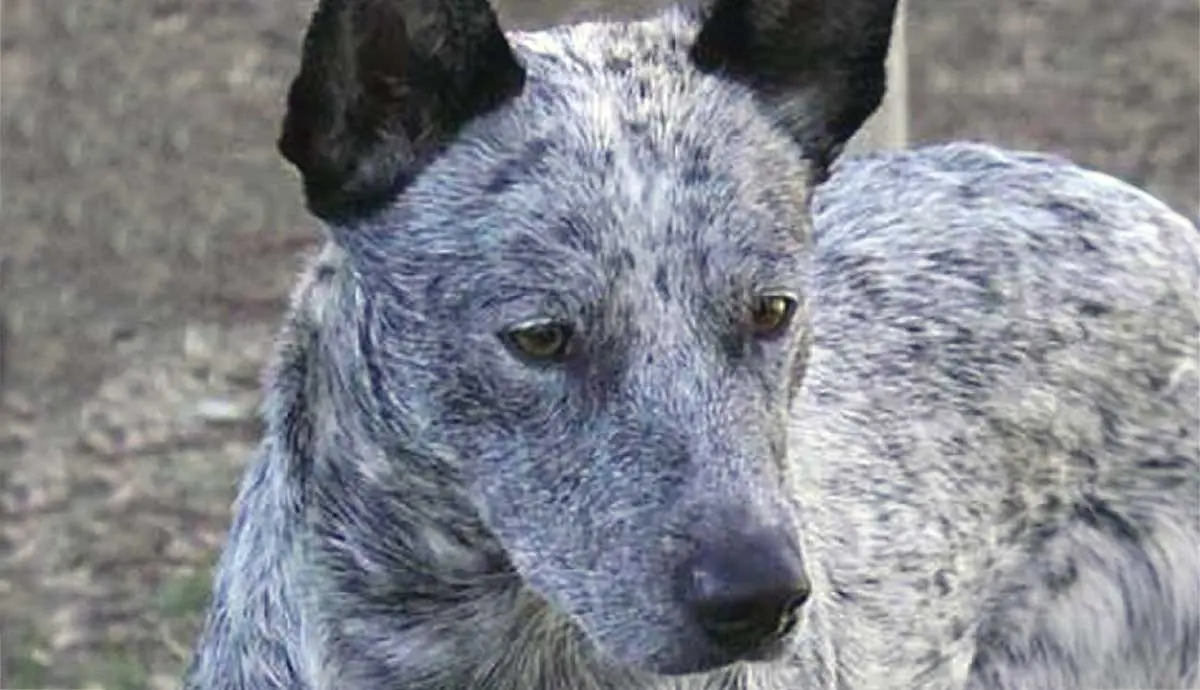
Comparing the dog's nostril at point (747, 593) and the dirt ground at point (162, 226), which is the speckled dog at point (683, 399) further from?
the dirt ground at point (162, 226)

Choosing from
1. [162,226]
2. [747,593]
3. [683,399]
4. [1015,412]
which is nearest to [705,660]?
[747,593]

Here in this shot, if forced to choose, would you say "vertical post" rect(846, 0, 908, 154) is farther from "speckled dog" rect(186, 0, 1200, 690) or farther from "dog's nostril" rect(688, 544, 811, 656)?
"dog's nostril" rect(688, 544, 811, 656)

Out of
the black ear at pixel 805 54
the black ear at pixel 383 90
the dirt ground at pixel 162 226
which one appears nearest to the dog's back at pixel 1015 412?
the black ear at pixel 805 54

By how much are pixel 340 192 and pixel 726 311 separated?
576 millimetres

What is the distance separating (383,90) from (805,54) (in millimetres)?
605

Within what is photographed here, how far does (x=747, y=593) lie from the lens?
4.17 metres

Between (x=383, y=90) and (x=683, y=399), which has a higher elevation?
(x=383, y=90)

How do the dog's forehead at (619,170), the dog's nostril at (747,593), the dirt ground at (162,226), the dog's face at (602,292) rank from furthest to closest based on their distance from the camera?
1. the dirt ground at (162,226)
2. the dog's forehead at (619,170)
3. the dog's face at (602,292)
4. the dog's nostril at (747,593)

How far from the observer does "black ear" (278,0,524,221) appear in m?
4.50

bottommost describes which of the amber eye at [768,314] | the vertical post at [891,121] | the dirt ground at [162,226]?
the dirt ground at [162,226]

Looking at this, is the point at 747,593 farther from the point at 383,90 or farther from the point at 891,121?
the point at 891,121

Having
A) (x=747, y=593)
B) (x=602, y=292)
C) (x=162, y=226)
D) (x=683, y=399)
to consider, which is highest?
(x=602, y=292)

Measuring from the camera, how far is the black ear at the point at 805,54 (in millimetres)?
4699

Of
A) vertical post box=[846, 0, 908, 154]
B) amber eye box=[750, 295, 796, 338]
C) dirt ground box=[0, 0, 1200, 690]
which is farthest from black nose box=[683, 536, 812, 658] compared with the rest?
dirt ground box=[0, 0, 1200, 690]
